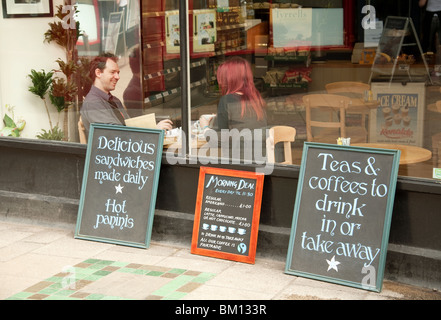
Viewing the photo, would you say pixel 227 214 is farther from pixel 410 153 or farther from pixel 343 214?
pixel 410 153

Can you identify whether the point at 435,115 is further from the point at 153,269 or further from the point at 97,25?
the point at 97,25

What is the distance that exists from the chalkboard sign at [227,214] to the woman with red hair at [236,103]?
2.04 feet

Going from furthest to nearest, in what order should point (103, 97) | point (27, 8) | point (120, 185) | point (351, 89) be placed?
point (27, 8) < point (103, 97) < point (351, 89) < point (120, 185)

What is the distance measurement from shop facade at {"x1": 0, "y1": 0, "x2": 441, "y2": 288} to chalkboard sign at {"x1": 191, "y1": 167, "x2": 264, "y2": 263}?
0.17m

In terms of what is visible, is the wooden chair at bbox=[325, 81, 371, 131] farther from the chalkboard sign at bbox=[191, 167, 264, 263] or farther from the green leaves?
the green leaves

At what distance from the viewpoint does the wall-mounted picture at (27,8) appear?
6860 millimetres

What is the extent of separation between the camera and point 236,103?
6301mm

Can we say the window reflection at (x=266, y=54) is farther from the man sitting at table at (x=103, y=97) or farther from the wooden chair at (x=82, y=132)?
the wooden chair at (x=82, y=132)

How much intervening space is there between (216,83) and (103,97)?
1.22 metres

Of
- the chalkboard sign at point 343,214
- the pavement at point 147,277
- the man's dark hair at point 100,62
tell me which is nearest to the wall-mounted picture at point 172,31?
the man's dark hair at point 100,62

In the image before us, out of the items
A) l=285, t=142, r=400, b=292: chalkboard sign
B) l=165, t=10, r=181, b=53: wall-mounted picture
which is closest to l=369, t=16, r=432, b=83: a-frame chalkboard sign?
l=285, t=142, r=400, b=292: chalkboard sign

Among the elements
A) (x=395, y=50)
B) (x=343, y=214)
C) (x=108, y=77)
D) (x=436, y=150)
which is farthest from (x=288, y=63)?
(x=343, y=214)

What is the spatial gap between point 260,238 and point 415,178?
1.42 m

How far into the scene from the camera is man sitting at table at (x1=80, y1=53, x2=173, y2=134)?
21.8ft
